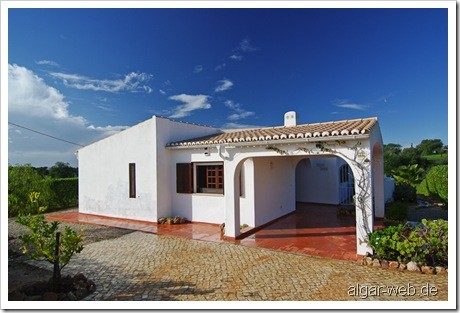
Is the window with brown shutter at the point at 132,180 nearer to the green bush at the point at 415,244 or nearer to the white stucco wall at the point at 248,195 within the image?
the white stucco wall at the point at 248,195

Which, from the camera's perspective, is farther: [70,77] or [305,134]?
[70,77]

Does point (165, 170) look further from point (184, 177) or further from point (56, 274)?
point (56, 274)

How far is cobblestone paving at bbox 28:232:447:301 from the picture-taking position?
233 inches

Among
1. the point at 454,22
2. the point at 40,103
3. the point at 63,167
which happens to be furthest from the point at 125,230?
the point at 63,167

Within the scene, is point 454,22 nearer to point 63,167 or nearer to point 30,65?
point 30,65

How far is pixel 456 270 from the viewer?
19.8 feet

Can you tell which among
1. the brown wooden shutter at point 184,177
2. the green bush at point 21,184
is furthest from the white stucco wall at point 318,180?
the green bush at point 21,184

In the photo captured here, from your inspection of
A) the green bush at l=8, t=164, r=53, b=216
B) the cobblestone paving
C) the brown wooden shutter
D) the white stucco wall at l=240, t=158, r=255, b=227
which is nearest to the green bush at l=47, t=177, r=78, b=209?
the green bush at l=8, t=164, r=53, b=216

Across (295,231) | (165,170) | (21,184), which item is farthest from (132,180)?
(295,231)

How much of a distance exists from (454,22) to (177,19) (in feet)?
24.3

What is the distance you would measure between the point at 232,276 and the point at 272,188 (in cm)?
729

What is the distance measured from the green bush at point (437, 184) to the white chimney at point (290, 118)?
13.4m

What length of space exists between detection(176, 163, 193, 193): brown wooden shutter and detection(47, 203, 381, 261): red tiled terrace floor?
2.03 meters

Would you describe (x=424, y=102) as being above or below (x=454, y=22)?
below
